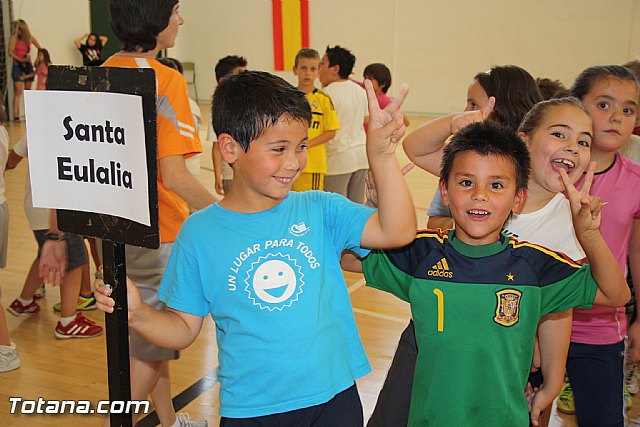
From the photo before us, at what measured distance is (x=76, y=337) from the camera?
13.9 feet

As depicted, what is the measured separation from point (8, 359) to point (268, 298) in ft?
8.60

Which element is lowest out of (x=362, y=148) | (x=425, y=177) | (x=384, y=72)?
(x=425, y=177)

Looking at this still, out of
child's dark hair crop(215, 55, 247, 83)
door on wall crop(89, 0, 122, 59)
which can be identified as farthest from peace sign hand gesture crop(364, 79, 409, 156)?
door on wall crop(89, 0, 122, 59)

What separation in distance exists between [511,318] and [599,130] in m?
1.03

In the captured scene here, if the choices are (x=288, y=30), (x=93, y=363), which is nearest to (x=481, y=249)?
(x=93, y=363)

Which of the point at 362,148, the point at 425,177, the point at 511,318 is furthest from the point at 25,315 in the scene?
the point at 425,177

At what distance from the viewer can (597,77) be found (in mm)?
2615

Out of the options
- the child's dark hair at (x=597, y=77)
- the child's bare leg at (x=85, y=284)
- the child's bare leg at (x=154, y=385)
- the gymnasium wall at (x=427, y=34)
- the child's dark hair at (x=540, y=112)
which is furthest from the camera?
the gymnasium wall at (x=427, y=34)

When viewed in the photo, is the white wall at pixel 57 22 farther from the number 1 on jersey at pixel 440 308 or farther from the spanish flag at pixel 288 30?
the number 1 on jersey at pixel 440 308

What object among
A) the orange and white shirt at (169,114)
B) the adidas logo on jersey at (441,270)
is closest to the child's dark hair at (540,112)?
the adidas logo on jersey at (441,270)

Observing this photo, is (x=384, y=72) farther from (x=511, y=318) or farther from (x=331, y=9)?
(x=331, y=9)

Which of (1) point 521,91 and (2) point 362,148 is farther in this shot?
Answer: (2) point 362,148

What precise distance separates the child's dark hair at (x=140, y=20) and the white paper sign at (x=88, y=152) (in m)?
1.00

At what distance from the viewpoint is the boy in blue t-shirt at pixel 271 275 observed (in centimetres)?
174
